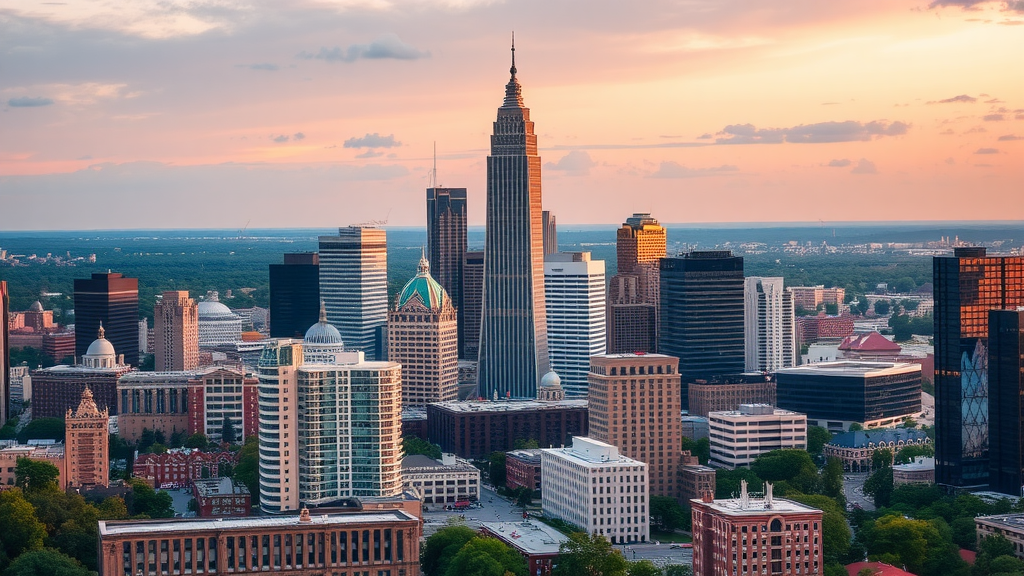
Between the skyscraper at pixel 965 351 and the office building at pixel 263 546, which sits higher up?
the skyscraper at pixel 965 351

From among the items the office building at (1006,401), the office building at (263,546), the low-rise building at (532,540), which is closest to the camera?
the office building at (263,546)

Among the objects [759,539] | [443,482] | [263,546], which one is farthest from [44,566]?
[443,482]

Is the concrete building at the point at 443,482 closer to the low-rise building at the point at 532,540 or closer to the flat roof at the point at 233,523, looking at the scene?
the low-rise building at the point at 532,540

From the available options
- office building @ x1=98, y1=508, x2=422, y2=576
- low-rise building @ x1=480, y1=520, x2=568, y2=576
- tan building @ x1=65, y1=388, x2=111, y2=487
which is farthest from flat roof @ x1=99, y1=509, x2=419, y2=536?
tan building @ x1=65, y1=388, x2=111, y2=487

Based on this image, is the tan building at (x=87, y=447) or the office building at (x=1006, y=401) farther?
the tan building at (x=87, y=447)

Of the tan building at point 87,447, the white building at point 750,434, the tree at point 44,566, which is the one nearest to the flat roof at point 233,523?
the tree at point 44,566

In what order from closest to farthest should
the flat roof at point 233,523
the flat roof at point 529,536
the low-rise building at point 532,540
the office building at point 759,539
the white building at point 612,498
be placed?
the flat roof at point 233,523
the office building at point 759,539
the low-rise building at point 532,540
the flat roof at point 529,536
the white building at point 612,498

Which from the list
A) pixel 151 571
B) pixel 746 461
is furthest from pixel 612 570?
pixel 746 461

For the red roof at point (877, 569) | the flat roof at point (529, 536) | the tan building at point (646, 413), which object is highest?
the tan building at point (646, 413)

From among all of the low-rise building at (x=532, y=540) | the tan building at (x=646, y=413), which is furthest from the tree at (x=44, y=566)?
the tan building at (x=646, y=413)
